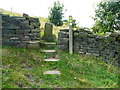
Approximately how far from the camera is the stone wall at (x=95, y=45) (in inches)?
258

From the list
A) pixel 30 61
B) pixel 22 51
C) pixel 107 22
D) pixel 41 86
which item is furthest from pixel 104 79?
pixel 107 22

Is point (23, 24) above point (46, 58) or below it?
above

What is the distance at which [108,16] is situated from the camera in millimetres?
8844

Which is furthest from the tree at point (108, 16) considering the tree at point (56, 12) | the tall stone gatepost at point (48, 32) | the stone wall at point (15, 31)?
the stone wall at point (15, 31)

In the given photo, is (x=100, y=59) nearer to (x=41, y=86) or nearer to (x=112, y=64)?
(x=112, y=64)

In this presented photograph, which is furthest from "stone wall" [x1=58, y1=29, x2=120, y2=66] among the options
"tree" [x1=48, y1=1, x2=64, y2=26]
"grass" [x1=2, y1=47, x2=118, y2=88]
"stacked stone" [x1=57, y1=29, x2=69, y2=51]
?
"tree" [x1=48, y1=1, x2=64, y2=26]

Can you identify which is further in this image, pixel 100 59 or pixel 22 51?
pixel 100 59

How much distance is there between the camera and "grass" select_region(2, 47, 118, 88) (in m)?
3.92

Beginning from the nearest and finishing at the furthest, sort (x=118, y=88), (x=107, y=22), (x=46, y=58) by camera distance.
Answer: (x=118, y=88) → (x=46, y=58) → (x=107, y=22)

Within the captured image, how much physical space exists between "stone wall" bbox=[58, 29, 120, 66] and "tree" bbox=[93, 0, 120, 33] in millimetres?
2494

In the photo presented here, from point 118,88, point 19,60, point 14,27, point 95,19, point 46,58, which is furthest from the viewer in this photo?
point 95,19

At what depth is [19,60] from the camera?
5.28m

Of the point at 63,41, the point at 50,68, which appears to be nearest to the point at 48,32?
the point at 63,41

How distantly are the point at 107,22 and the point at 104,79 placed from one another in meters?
4.92
